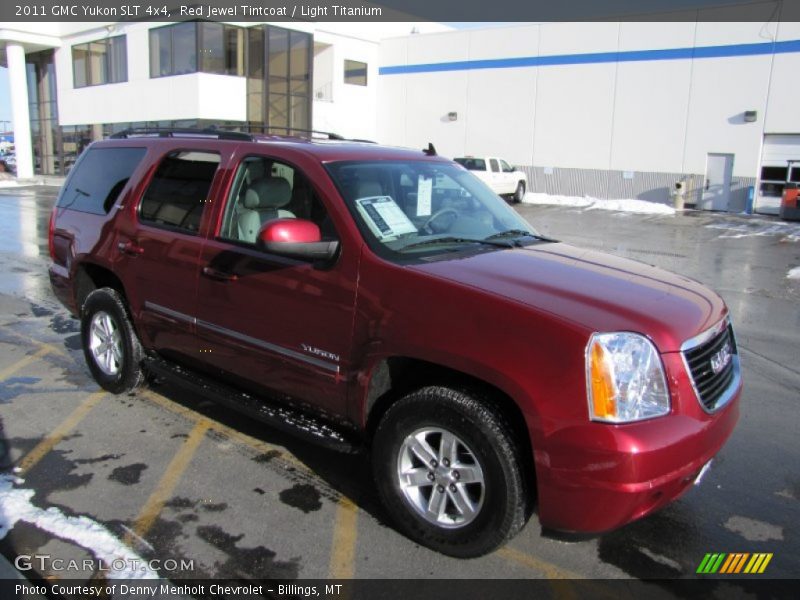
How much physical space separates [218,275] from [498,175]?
2359 cm

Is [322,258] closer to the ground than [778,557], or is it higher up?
higher up

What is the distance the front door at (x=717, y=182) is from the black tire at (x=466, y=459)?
27.5 meters

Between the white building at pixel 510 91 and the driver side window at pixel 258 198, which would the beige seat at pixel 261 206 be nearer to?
the driver side window at pixel 258 198

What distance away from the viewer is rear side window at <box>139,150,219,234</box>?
4.27 metres

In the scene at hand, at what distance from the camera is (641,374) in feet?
8.84

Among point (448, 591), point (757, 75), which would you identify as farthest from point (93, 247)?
point (757, 75)

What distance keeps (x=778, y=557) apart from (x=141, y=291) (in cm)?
407

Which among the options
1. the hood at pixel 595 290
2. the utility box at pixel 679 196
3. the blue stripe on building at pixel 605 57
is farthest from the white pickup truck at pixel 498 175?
the hood at pixel 595 290

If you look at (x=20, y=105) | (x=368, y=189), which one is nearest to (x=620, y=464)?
(x=368, y=189)

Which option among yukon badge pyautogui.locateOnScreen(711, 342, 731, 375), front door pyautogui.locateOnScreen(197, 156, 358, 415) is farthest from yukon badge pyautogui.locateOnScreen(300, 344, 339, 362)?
yukon badge pyautogui.locateOnScreen(711, 342, 731, 375)

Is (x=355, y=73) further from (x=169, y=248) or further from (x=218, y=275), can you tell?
(x=218, y=275)

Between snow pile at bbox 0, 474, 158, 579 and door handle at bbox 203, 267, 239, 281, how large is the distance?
146cm

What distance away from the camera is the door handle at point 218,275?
3869mm

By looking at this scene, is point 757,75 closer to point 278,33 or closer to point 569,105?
point 569,105
